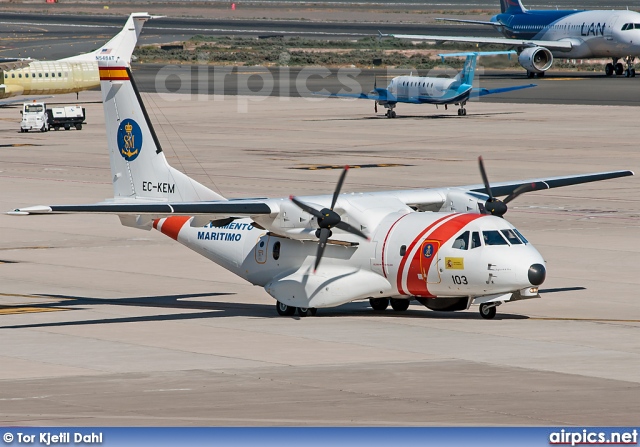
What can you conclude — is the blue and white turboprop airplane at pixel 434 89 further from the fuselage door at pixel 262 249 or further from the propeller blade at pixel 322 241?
the propeller blade at pixel 322 241

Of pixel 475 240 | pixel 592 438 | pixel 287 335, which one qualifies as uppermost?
pixel 475 240

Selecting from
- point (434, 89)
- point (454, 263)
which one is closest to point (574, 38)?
point (434, 89)

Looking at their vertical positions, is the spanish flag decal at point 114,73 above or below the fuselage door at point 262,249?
above

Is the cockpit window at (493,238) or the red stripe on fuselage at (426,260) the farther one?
the red stripe on fuselage at (426,260)

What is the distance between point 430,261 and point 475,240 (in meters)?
1.18

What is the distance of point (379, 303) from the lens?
32531mm

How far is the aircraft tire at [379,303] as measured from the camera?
32469 millimetres

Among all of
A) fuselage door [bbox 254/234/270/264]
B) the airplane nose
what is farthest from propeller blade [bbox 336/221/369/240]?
the airplane nose

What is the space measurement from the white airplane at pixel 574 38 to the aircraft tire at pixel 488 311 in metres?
92.3

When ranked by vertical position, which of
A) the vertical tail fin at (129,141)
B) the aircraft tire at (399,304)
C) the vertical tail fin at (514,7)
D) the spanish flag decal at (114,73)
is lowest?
the aircraft tire at (399,304)

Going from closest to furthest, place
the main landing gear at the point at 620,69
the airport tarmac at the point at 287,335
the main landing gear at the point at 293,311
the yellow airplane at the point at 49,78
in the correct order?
the airport tarmac at the point at 287,335 → the main landing gear at the point at 293,311 → the yellow airplane at the point at 49,78 → the main landing gear at the point at 620,69

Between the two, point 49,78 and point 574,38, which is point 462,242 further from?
point 574,38

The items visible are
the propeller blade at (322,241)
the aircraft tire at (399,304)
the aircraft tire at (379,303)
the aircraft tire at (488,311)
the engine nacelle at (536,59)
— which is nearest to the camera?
the propeller blade at (322,241)

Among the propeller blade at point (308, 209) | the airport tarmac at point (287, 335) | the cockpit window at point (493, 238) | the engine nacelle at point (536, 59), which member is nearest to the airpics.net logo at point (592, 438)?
the airport tarmac at point (287, 335)
